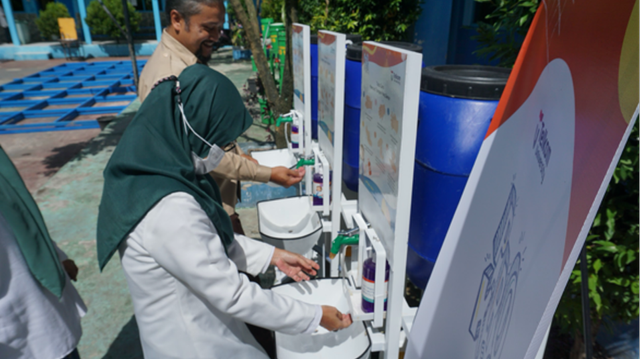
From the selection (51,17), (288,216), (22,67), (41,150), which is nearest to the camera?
(288,216)

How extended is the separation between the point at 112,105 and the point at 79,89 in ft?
6.13

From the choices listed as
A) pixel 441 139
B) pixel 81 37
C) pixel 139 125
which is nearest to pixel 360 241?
pixel 441 139

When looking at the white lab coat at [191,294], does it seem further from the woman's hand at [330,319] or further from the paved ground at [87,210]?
the paved ground at [87,210]

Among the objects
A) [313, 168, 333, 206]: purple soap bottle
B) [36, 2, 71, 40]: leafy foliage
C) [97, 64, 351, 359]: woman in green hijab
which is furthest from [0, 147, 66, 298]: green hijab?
[36, 2, 71, 40]: leafy foliage

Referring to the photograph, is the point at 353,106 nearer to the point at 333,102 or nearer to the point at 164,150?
the point at 333,102

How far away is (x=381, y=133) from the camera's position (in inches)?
52.0

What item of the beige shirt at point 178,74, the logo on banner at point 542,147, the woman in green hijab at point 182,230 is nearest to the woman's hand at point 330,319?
the woman in green hijab at point 182,230

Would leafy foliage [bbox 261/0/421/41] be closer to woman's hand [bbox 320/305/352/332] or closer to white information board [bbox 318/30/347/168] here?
white information board [bbox 318/30/347/168]

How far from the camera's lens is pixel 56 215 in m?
4.16

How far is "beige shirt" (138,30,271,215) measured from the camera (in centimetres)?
193

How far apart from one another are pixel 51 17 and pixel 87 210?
1834cm

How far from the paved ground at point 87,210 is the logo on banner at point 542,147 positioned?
2425mm

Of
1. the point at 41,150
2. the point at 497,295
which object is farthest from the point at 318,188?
the point at 41,150

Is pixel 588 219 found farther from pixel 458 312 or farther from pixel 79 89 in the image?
pixel 79 89
